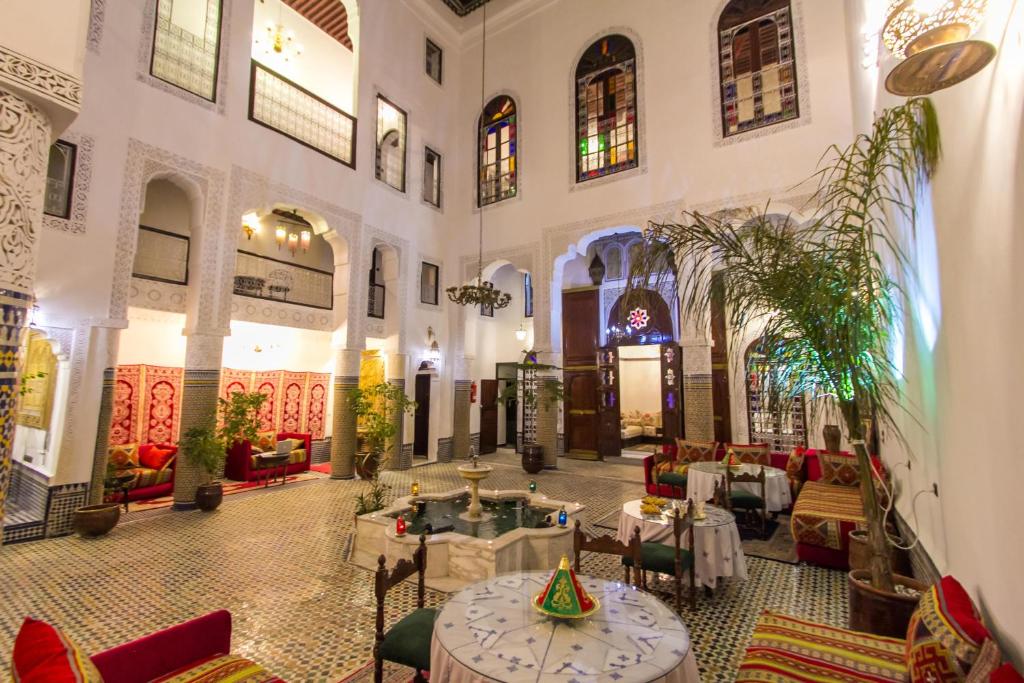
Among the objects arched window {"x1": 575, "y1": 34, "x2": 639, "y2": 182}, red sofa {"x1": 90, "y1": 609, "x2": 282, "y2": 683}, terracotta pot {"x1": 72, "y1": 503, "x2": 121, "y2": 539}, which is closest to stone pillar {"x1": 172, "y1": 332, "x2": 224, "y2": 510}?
terracotta pot {"x1": 72, "y1": 503, "x2": 121, "y2": 539}

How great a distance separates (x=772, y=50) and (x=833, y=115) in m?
1.63

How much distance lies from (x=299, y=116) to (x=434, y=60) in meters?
4.35

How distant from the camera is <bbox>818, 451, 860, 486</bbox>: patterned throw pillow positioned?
19.3ft

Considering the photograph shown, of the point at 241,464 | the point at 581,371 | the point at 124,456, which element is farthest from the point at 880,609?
the point at 581,371

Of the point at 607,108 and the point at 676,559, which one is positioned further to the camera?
the point at 607,108

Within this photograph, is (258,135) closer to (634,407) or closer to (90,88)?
Answer: (90,88)

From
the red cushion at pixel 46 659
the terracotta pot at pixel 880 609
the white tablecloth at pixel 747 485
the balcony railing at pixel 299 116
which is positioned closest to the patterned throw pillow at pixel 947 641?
the terracotta pot at pixel 880 609

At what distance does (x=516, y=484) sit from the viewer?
8.22 metres

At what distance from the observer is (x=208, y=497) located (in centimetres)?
630

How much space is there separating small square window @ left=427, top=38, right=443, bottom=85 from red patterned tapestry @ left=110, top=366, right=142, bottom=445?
8.30 metres

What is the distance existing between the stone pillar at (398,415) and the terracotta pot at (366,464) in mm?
709

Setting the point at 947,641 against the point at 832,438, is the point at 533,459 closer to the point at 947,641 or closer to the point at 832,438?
the point at 832,438

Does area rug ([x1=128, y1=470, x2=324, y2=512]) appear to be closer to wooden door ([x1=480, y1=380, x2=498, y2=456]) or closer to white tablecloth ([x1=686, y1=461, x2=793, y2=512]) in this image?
wooden door ([x1=480, y1=380, x2=498, y2=456])

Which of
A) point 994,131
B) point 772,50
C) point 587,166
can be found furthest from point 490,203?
point 994,131
